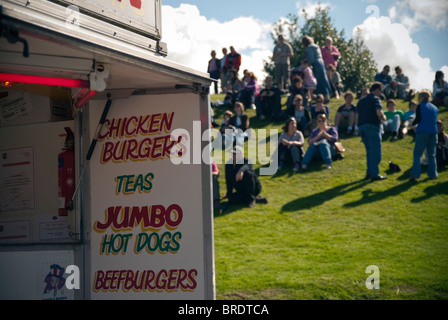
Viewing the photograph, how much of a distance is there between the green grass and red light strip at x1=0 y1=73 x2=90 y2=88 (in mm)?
4216

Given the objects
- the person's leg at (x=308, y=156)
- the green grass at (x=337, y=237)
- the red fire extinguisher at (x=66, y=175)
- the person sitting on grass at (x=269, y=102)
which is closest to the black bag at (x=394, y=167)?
the green grass at (x=337, y=237)

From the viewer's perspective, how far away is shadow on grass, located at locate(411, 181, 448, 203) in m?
10.6

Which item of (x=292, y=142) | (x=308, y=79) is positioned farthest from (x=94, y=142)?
(x=308, y=79)

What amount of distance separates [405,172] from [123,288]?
933cm

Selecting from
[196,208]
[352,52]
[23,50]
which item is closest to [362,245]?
[196,208]

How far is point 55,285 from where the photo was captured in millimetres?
4586

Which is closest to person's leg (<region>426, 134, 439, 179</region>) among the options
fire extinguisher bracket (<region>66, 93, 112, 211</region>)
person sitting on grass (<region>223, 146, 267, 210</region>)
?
person sitting on grass (<region>223, 146, 267, 210</region>)

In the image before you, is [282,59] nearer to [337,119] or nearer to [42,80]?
[337,119]

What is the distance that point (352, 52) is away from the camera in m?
39.0

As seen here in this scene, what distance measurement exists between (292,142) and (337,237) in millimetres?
3831

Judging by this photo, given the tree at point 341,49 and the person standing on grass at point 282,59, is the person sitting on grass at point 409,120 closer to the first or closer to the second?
the person standing on grass at point 282,59

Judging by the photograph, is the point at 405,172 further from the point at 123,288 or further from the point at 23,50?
the point at 23,50

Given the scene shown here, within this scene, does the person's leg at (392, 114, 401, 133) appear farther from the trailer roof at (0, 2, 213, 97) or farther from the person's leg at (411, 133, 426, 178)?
the trailer roof at (0, 2, 213, 97)

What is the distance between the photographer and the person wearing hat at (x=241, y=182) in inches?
419
